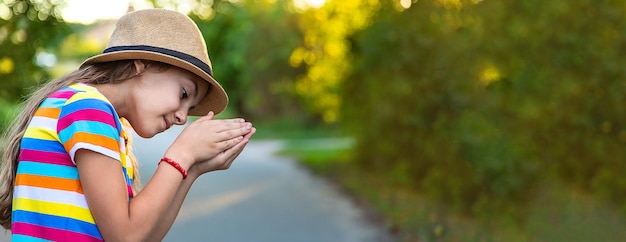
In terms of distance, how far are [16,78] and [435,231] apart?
636 cm

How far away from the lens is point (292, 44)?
34.8 m

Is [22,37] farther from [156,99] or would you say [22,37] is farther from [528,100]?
[156,99]

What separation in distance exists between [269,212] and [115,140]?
9.61 metres

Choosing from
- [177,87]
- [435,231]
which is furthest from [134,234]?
[435,231]

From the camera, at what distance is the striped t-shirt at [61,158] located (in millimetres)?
1707

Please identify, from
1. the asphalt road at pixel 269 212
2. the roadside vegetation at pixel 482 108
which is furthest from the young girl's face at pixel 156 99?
the asphalt road at pixel 269 212

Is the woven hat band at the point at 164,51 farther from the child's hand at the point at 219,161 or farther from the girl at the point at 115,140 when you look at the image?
the child's hand at the point at 219,161

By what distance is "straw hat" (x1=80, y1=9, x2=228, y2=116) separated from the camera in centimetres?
187

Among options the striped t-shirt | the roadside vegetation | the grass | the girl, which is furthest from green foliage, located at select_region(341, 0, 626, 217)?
the striped t-shirt

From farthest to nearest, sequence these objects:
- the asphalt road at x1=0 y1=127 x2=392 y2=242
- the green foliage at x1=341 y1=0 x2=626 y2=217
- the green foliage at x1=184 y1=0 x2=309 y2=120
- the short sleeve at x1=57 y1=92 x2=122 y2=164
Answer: the green foliage at x1=184 y1=0 x2=309 y2=120, the asphalt road at x1=0 y1=127 x2=392 y2=242, the green foliage at x1=341 y1=0 x2=626 y2=217, the short sleeve at x1=57 y1=92 x2=122 y2=164

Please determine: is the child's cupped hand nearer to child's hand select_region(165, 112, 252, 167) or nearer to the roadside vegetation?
child's hand select_region(165, 112, 252, 167)

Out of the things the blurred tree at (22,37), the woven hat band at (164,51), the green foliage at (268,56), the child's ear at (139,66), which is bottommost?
the child's ear at (139,66)

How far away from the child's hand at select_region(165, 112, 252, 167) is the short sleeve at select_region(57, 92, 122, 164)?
132 mm

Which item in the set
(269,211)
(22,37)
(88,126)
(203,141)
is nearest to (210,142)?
(203,141)
